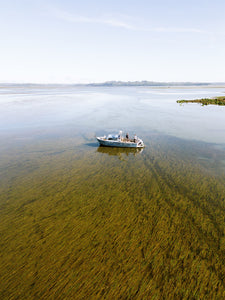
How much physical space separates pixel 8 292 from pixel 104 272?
20.6 feet

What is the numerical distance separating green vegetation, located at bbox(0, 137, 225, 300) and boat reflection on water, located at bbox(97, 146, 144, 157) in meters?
5.52

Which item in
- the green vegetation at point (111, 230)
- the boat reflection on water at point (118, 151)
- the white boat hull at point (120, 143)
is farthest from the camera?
the white boat hull at point (120, 143)

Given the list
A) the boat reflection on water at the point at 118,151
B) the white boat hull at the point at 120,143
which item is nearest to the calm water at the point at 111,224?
the boat reflection on water at the point at 118,151

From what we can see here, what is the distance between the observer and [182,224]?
15.5 meters

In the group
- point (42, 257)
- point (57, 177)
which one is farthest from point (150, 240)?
point (57, 177)

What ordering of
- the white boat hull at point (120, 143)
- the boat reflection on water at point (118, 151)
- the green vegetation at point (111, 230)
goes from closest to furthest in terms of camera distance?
the green vegetation at point (111, 230) → the boat reflection on water at point (118, 151) → the white boat hull at point (120, 143)

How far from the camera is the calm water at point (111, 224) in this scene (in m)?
10.9

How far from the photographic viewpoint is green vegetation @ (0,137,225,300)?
35.7ft

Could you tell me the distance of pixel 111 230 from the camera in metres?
14.8

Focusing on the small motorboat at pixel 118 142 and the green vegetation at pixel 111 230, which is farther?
the small motorboat at pixel 118 142

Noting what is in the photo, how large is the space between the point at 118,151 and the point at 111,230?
2004cm

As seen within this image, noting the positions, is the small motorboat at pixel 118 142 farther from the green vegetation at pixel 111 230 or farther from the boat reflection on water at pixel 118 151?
the green vegetation at pixel 111 230

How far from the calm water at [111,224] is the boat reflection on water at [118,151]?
2.54ft

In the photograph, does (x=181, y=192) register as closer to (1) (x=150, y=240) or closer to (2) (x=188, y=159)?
(1) (x=150, y=240)
